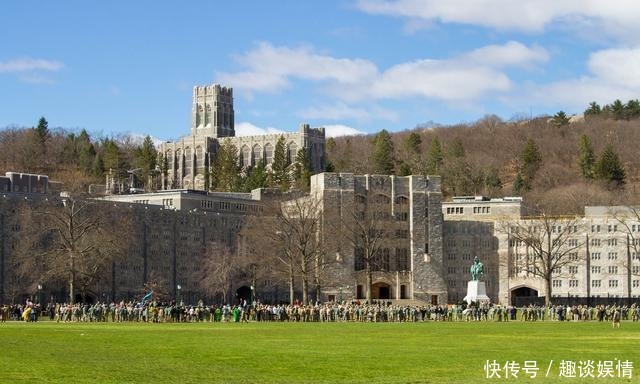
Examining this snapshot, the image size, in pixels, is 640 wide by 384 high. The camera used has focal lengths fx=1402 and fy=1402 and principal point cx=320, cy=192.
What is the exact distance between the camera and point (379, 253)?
17588 centimetres

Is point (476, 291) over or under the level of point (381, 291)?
under

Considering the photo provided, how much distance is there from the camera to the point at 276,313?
356 ft

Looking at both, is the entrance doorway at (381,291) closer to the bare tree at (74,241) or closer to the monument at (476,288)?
the monument at (476,288)

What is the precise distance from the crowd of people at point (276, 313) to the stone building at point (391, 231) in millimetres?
52264

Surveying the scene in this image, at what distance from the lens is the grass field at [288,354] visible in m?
44.1

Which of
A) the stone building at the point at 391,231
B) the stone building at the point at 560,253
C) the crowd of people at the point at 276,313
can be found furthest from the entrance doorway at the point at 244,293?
the crowd of people at the point at 276,313

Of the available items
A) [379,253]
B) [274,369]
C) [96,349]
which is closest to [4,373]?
[274,369]

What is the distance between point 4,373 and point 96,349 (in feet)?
43.1

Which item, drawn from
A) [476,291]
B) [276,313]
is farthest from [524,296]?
[276,313]

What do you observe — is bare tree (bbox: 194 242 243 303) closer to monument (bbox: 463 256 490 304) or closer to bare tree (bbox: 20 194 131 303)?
bare tree (bbox: 20 194 131 303)

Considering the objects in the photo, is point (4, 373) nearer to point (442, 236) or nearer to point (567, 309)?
point (567, 309)

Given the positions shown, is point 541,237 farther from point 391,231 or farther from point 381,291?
point 381,291

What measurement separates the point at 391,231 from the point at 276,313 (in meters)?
68.8

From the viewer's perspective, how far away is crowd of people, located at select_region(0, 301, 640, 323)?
339ft
